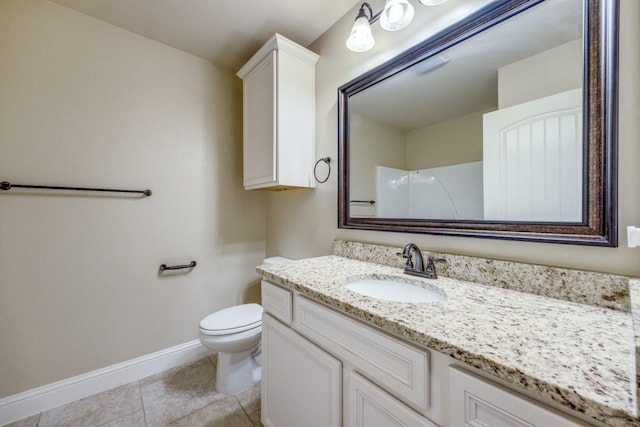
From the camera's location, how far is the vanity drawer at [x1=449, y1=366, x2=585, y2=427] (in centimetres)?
42

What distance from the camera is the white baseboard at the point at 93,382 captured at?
1.33 metres

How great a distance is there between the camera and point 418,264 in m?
1.07

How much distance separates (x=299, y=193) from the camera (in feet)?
6.25

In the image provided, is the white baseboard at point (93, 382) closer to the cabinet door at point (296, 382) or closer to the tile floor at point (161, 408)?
the tile floor at point (161, 408)

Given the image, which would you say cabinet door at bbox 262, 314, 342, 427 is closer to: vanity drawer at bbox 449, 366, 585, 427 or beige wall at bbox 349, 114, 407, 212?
vanity drawer at bbox 449, 366, 585, 427

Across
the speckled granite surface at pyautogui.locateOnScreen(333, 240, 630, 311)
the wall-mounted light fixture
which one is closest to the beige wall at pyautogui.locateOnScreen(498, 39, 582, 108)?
the wall-mounted light fixture

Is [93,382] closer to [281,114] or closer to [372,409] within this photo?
[372,409]

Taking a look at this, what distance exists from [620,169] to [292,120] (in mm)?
1465

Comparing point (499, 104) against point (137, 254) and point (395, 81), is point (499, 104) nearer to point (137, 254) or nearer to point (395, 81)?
point (395, 81)

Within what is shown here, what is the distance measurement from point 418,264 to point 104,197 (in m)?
1.88

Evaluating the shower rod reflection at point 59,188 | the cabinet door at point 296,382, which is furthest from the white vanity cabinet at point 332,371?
the shower rod reflection at point 59,188

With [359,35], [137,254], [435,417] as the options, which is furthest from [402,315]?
[137,254]

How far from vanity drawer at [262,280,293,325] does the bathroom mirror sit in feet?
1.98

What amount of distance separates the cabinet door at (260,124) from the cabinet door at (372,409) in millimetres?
1190
